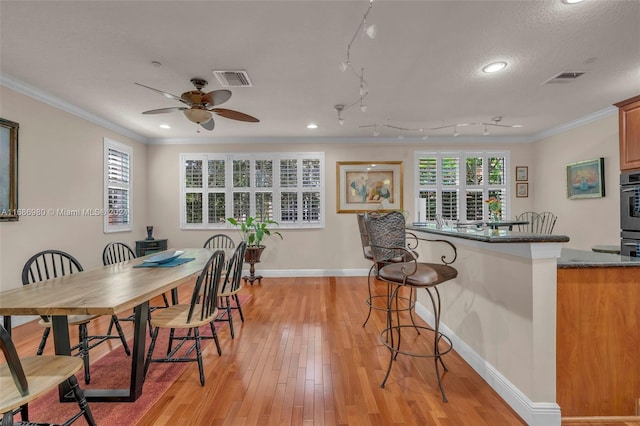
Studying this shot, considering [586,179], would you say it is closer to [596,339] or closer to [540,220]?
[540,220]

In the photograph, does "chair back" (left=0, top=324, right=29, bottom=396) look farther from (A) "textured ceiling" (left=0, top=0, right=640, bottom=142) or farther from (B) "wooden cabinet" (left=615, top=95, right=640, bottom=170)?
(B) "wooden cabinet" (left=615, top=95, right=640, bottom=170)

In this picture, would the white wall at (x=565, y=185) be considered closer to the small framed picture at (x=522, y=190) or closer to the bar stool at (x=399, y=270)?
the small framed picture at (x=522, y=190)

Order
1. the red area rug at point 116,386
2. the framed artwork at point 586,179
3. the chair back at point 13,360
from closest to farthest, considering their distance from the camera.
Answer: the chair back at point 13,360 → the red area rug at point 116,386 → the framed artwork at point 586,179

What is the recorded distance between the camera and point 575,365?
162 centimetres

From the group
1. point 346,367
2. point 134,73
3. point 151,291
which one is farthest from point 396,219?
point 134,73

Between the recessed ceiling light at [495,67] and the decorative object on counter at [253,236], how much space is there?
370 cm

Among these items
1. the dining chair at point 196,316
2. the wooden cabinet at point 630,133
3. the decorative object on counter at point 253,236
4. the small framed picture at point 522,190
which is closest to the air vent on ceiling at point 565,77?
the wooden cabinet at point 630,133

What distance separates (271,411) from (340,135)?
14.6 feet

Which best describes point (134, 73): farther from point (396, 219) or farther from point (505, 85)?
point (505, 85)

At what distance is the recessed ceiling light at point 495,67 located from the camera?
2715mm

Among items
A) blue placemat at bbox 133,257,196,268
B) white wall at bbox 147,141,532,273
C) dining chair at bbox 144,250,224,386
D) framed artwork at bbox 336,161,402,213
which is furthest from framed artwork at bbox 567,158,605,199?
blue placemat at bbox 133,257,196,268

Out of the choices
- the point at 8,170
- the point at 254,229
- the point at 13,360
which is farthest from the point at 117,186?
the point at 13,360

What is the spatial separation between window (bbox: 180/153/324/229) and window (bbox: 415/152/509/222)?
81.8 inches

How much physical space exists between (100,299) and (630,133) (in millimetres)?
4817
